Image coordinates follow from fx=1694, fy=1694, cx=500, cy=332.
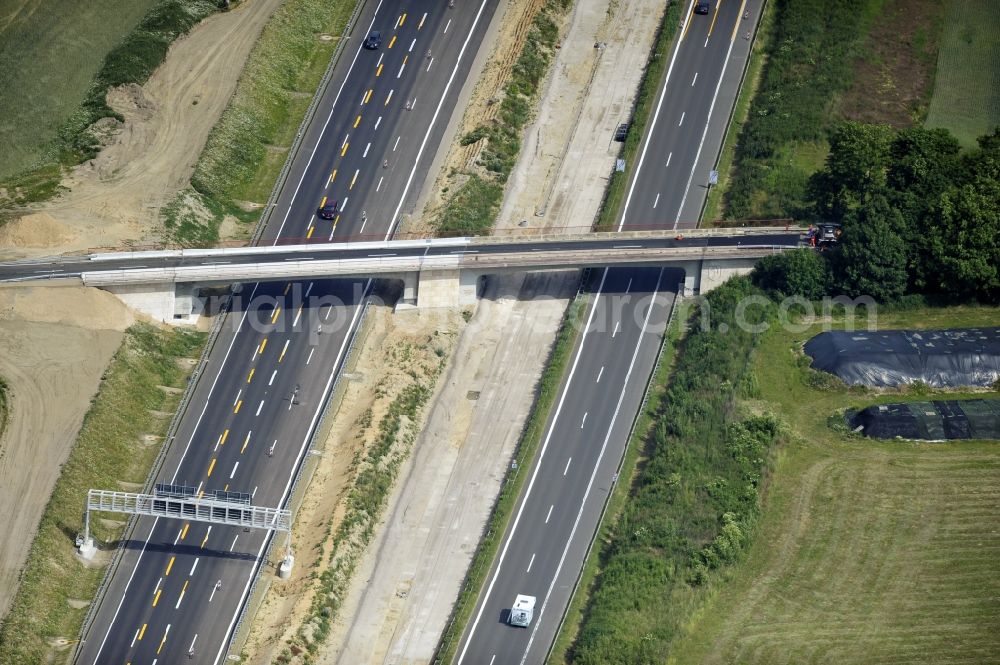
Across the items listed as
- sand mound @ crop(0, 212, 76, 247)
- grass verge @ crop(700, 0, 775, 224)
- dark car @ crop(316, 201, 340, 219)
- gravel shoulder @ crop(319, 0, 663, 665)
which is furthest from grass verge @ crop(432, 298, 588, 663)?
sand mound @ crop(0, 212, 76, 247)

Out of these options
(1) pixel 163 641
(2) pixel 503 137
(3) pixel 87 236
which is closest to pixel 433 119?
(2) pixel 503 137

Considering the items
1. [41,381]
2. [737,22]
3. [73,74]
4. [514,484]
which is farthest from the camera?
[737,22]

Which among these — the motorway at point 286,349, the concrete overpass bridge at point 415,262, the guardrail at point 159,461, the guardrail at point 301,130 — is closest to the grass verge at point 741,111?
the concrete overpass bridge at point 415,262

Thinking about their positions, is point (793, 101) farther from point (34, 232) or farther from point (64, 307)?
point (34, 232)

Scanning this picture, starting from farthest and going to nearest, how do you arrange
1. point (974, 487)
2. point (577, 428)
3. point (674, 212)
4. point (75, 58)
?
point (75, 58) → point (674, 212) → point (577, 428) → point (974, 487)

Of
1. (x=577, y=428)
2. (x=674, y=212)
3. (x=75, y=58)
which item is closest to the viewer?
(x=577, y=428)

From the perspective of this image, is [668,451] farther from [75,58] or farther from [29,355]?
[75,58]

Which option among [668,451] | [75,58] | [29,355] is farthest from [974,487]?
[75,58]
